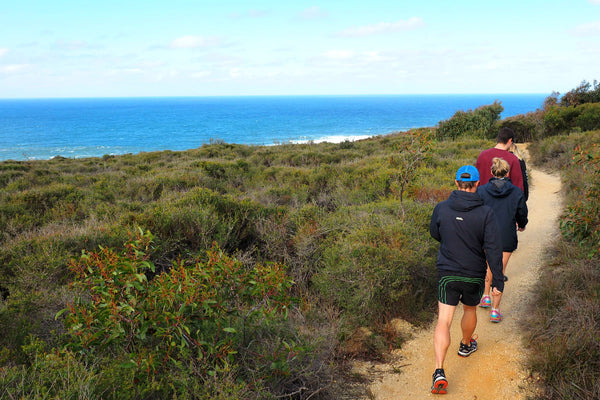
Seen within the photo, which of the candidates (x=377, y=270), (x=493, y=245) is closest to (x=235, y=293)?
(x=493, y=245)

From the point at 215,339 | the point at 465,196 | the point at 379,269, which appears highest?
the point at 465,196

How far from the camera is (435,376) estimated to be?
12.3 feet

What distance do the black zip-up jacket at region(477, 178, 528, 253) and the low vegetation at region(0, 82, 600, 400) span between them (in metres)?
0.55

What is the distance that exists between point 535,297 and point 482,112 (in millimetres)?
26343

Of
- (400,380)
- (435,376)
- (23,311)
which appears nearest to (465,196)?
(435,376)

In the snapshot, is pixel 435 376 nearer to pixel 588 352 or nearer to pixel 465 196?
pixel 588 352

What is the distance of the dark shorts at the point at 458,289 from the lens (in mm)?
3692

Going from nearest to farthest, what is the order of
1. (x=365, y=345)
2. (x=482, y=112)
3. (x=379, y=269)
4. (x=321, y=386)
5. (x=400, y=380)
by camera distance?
(x=321, y=386)
(x=400, y=380)
(x=365, y=345)
(x=379, y=269)
(x=482, y=112)

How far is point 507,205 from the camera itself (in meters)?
4.68

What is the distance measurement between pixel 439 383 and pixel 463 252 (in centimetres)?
129

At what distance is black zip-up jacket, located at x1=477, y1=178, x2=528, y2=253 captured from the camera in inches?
183

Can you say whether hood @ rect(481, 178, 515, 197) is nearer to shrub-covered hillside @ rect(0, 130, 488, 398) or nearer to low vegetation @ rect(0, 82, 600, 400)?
low vegetation @ rect(0, 82, 600, 400)

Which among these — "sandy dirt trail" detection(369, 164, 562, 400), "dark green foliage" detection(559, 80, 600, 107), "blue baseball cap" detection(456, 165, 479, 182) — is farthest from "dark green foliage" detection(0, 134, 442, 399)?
"dark green foliage" detection(559, 80, 600, 107)

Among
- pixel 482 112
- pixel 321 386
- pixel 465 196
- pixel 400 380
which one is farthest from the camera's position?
pixel 482 112
